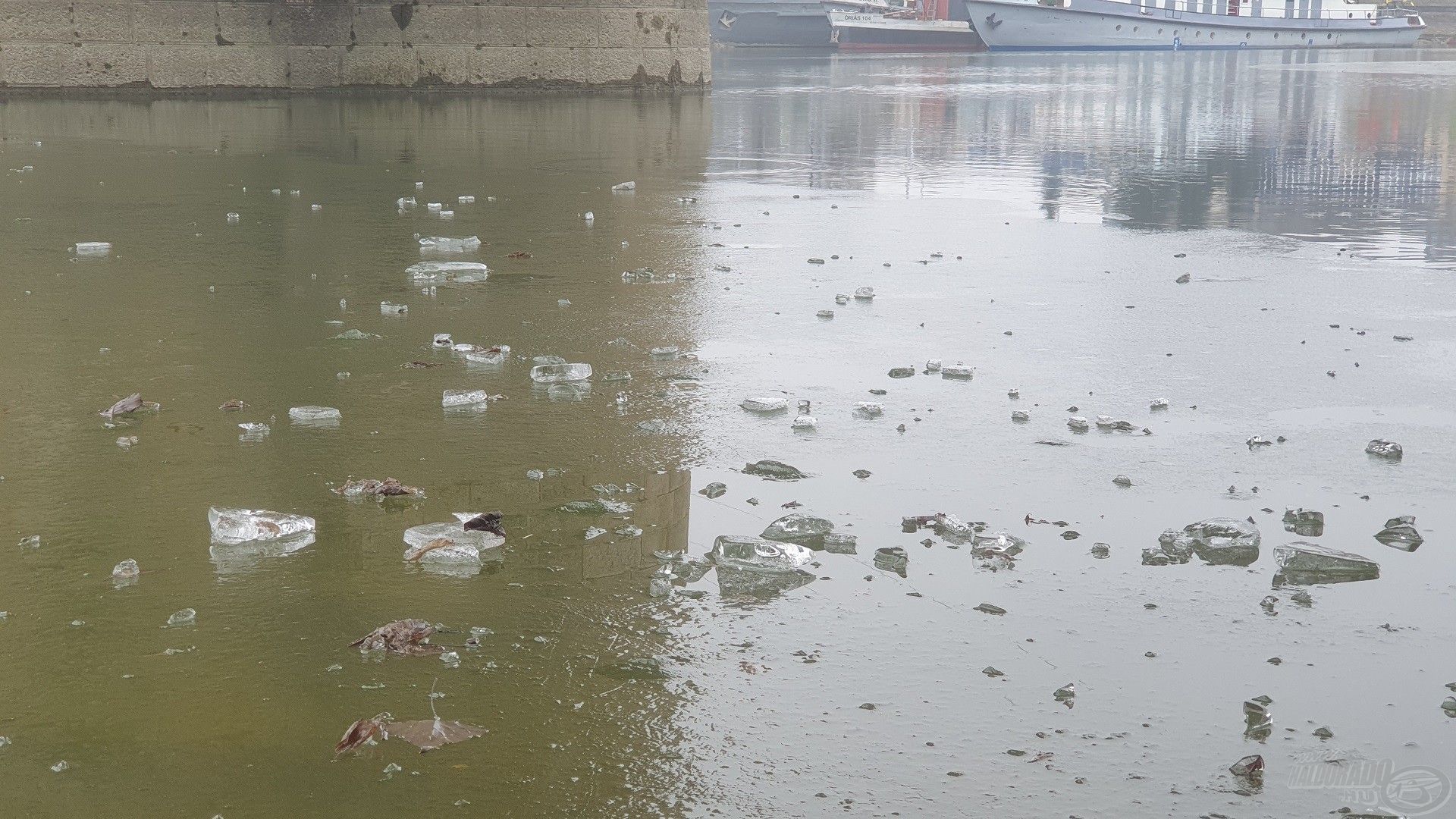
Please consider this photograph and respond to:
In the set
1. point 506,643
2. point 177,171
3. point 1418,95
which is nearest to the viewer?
point 506,643

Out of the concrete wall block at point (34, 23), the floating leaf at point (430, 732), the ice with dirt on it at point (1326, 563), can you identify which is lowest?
the floating leaf at point (430, 732)

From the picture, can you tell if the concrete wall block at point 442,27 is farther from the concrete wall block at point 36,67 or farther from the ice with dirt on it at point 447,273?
the ice with dirt on it at point 447,273

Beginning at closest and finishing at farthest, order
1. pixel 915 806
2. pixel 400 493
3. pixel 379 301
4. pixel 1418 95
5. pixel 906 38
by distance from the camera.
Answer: pixel 915 806 < pixel 400 493 < pixel 379 301 < pixel 1418 95 < pixel 906 38

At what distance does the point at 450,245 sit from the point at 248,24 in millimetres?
13866

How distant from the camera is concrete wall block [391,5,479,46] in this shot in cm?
2011

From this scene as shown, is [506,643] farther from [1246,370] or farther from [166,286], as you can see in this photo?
[166,286]

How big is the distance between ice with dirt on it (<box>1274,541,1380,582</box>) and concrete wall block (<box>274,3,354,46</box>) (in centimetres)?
1862

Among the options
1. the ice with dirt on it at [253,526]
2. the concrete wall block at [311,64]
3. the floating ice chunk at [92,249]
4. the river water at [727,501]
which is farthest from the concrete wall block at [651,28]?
the ice with dirt on it at [253,526]

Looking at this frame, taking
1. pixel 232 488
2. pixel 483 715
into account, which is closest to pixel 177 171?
pixel 232 488

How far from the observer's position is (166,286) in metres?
6.44

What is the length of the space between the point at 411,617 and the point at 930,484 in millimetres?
1521

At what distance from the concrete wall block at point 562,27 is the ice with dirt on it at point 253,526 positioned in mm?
18067

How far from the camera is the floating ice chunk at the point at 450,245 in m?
7.45

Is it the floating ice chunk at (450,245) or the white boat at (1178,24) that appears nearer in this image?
the floating ice chunk at (450,245)
